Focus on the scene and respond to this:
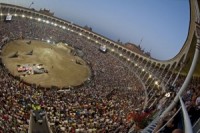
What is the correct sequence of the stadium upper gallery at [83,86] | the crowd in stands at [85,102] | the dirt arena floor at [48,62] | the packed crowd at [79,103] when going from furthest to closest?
1. the dirt arena floor at [48,62]
2. the packed crowd at [79,103]
3. the crowd in stands at [85,102]
4. the stadium upper gallery at [83,86]

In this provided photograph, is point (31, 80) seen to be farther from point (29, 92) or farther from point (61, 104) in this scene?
point (61, 104)

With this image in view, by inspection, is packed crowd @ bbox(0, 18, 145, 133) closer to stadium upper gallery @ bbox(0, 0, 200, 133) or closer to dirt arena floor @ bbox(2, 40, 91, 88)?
stadium upper gallery @ bbox(0, 0, 200, 133)

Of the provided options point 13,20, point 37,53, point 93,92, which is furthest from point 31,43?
point 93,92

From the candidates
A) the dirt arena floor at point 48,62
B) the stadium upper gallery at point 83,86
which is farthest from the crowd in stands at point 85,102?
the dirt arena floor at point 48,62

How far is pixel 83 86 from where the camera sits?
1992 inches

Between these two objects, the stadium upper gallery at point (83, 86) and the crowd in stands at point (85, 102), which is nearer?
the stadium upper gallery at point (83, 86)

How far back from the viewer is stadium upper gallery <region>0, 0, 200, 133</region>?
20.4 metres

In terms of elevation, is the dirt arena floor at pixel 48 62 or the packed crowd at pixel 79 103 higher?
the dirt arena floor at pixel 48 62

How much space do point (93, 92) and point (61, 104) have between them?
411 inches

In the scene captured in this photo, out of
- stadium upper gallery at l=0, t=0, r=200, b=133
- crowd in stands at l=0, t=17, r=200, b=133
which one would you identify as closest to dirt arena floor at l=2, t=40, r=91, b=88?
stadium upper gallery at l=0, t=0, r=200, b=133

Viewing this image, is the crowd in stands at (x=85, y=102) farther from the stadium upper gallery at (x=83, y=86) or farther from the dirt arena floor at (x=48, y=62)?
the dirt arena floor at (x=48, y=62)

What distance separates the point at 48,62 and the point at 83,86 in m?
8.77

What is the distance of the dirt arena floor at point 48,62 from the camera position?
154 feet

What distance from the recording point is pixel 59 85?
47656 mm
